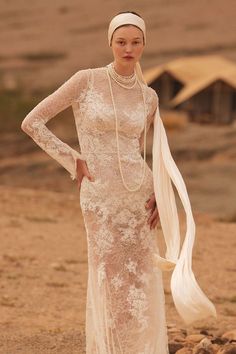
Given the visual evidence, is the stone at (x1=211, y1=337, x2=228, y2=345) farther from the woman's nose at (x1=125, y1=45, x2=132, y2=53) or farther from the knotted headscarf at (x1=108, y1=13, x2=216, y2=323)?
the woman's nose at (x1=125, y1=45, x2=132, y2=53)

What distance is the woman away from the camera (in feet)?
17.2

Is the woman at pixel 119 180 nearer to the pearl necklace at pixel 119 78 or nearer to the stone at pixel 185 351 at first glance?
the pearl necklace at pixel 119 78

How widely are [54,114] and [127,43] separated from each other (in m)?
0.50

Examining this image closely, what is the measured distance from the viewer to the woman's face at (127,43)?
17.0 feet

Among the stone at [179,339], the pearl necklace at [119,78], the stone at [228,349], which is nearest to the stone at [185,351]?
the stone at [228,349]

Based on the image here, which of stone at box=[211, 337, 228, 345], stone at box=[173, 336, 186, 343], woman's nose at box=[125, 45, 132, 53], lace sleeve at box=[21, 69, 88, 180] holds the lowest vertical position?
stone at box=[211, 337, 228, 345]

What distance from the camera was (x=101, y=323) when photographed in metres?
5.36

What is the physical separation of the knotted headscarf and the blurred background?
1.57 meters

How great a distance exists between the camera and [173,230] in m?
5.36

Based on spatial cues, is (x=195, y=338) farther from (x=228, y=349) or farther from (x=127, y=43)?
(x=127, y=43)

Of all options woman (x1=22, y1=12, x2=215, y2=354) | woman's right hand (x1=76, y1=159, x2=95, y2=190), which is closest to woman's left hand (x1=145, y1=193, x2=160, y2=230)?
woman (x1=22, y1=12, x2=215, y2=354)

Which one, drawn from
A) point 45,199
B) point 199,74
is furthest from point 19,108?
point 45,199

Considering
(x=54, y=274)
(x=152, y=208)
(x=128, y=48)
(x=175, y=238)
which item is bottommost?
(x=54, y=274)

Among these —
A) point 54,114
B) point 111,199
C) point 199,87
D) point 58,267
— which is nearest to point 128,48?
point 54,114
